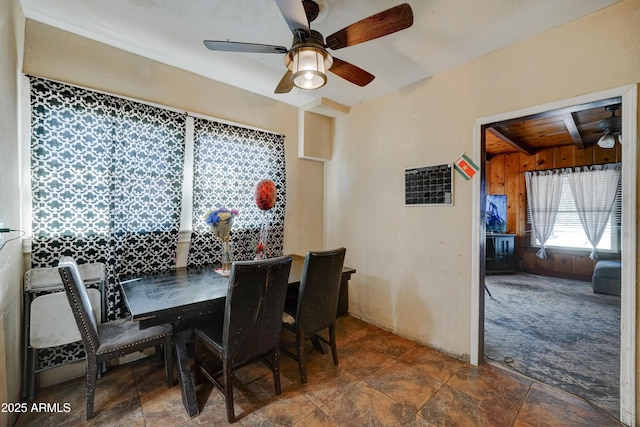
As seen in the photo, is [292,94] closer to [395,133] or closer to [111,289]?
[395,133]

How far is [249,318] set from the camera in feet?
5.25

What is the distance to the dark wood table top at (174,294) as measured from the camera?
150 centimetres

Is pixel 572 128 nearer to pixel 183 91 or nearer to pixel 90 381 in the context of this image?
pixel 183 91

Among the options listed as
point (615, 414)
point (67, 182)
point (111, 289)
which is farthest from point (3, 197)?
point (615, 414)

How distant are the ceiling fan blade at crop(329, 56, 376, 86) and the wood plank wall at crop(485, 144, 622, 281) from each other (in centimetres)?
560

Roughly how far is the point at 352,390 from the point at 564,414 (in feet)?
4.50

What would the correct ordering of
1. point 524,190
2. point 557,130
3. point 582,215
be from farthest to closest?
point 524,190
point 582,215
point 557,130

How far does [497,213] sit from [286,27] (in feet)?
19.8

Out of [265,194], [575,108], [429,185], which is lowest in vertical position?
[265,194]

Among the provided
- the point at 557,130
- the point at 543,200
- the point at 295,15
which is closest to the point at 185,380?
the point at 295,15

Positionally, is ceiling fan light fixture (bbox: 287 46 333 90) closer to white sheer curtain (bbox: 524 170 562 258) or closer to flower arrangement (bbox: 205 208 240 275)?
flower arrangement (bbox: 205 208 240 275)

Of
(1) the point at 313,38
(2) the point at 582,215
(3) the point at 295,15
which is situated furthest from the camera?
(2) the point at 582,215

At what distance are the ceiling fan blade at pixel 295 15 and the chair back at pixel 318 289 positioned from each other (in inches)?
54.3

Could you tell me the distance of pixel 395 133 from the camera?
287 centimetres
